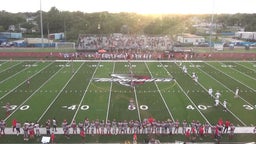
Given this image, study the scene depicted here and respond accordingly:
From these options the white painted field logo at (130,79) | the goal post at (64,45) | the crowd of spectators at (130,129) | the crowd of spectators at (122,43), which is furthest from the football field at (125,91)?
the goal post at (64,45)

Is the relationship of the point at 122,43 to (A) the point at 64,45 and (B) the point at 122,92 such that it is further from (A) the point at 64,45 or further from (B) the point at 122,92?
(B) the point at 122,92

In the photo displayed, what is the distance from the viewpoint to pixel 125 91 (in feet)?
86.0

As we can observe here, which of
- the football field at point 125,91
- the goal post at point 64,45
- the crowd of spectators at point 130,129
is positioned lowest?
the crowd of spectators at point 130,129

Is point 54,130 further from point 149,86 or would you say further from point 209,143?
point 149,86

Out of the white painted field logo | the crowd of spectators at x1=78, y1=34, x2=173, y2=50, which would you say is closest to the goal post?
the crowd of spectators at x1=78, y1=34, x2=173, y2=50

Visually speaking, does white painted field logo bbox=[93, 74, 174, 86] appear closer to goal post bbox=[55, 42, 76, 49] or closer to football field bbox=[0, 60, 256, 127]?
football field bbox=[0, 60, 256, 127]

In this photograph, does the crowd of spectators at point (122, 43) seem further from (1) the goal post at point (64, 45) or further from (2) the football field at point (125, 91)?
(2) the football field at point (125, 91)

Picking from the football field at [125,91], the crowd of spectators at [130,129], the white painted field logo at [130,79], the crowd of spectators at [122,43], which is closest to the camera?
the crowd of spectators at [130,129]

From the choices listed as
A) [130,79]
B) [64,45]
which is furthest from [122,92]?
[64,45]

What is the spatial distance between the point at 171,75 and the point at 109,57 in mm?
13146

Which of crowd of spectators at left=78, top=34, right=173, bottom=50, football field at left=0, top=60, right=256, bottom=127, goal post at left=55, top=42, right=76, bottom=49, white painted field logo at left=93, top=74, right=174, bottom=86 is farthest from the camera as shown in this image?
goal post at left=55, top=42, right=76, bottom=49

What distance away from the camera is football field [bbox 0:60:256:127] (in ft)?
68.4

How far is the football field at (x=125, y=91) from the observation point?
20.9 m

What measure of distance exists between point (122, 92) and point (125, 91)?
0.44 meters
